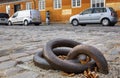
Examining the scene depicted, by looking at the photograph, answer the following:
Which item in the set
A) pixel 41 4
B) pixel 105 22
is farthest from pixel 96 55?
pixel 41 4

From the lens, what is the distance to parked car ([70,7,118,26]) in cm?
2309

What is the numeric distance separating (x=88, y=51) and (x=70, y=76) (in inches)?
16.6

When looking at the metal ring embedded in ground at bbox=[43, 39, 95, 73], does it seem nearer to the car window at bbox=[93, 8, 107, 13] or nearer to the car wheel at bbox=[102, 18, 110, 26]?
the car wheel at bbox=[102, 18, 110, 26]

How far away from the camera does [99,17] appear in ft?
77.4

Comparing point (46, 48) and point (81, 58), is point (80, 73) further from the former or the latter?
point (46, 48)

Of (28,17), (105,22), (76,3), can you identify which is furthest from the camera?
(76,3)

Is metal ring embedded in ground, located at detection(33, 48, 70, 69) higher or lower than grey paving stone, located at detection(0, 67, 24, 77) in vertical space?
higher

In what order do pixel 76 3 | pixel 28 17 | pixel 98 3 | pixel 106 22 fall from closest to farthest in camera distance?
pixel 106 22, pixel 98 3, pixel 28 17, pixel 76 3

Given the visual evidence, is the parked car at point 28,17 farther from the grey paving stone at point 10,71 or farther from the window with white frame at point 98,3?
the grey paving stone at point 10,71

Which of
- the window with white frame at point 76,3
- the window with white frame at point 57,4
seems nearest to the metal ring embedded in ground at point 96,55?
the window with white frame at point 76,3

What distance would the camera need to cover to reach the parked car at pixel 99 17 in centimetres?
2309

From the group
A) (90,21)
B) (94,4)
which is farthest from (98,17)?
(94,4)

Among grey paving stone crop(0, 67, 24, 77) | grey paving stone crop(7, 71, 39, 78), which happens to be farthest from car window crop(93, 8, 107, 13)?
grey paving stone crop(7, 71, 39, 78)

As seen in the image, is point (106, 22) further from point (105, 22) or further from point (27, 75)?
point (27, 75)
